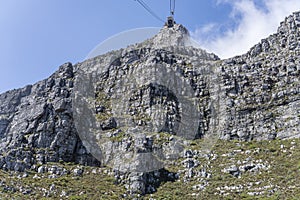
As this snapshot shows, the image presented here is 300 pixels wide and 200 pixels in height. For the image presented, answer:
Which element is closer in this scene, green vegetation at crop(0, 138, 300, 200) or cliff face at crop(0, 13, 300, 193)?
green vegetation at crop(0, 138, 300, 200)

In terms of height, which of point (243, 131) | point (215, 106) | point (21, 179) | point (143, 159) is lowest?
point (21, 179)

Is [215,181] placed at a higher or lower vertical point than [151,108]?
lower

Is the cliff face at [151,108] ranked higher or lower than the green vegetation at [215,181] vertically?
higher

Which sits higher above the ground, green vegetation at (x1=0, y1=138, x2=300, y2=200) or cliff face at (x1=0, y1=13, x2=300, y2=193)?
cliff face at (x1=0, y1=13, x2=300, y2=193)

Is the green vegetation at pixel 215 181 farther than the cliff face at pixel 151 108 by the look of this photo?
No

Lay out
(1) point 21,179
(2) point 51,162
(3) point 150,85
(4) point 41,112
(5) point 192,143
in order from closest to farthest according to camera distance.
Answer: (1) point 21,179 < (2) point 51,162 < (5) point 192,143 < (4) point 41,112 < (3) point 150,85

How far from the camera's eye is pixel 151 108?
8262cm

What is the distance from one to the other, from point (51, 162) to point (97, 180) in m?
10.7

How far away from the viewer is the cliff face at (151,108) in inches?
2778

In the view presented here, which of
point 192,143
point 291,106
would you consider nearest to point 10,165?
point 192,143

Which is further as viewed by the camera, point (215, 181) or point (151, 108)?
point (151, 108)

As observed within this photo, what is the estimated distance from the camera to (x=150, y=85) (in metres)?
86.5

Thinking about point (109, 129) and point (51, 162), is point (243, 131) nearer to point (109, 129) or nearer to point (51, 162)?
point (109, 129)

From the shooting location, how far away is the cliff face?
7056 cm
